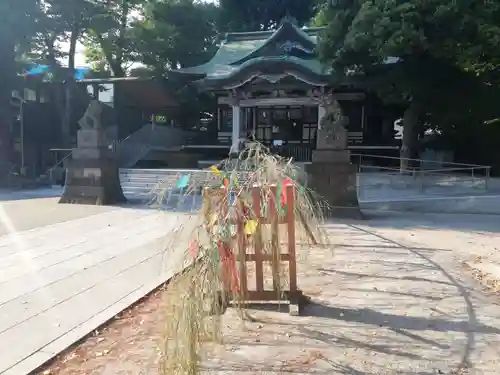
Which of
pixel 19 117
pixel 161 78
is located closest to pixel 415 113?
pixel 161 78

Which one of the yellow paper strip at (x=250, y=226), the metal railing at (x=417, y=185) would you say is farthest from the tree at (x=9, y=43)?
the yellow paper strip at (x=250, y=226)

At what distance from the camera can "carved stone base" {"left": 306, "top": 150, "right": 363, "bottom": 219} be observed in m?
10.7

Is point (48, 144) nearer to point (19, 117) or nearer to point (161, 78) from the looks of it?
point (19, 117)

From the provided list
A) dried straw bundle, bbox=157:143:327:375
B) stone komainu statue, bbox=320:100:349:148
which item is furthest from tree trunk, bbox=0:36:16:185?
dried straw bundle, bbox=157:143:327:375

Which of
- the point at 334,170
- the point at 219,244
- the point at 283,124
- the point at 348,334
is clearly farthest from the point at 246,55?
the point at 219,244

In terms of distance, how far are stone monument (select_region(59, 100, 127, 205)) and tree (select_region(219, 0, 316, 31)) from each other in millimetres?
19695

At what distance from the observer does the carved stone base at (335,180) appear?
1068 cm

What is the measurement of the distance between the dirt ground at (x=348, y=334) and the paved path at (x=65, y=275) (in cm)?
26

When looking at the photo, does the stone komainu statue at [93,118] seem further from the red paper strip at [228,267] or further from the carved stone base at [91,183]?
the red paper strip at [228,267]

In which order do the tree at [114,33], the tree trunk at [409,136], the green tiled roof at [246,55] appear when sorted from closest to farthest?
the tree trunk at [409,136], the green tiled roof at [246,55], the tree at [114,33]

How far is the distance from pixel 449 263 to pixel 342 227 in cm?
313

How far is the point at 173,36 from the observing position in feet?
81.7

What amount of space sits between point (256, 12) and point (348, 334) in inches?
1195

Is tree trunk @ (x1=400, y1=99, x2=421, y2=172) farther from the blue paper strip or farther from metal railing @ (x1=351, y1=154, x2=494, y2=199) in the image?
the blue paper strip
